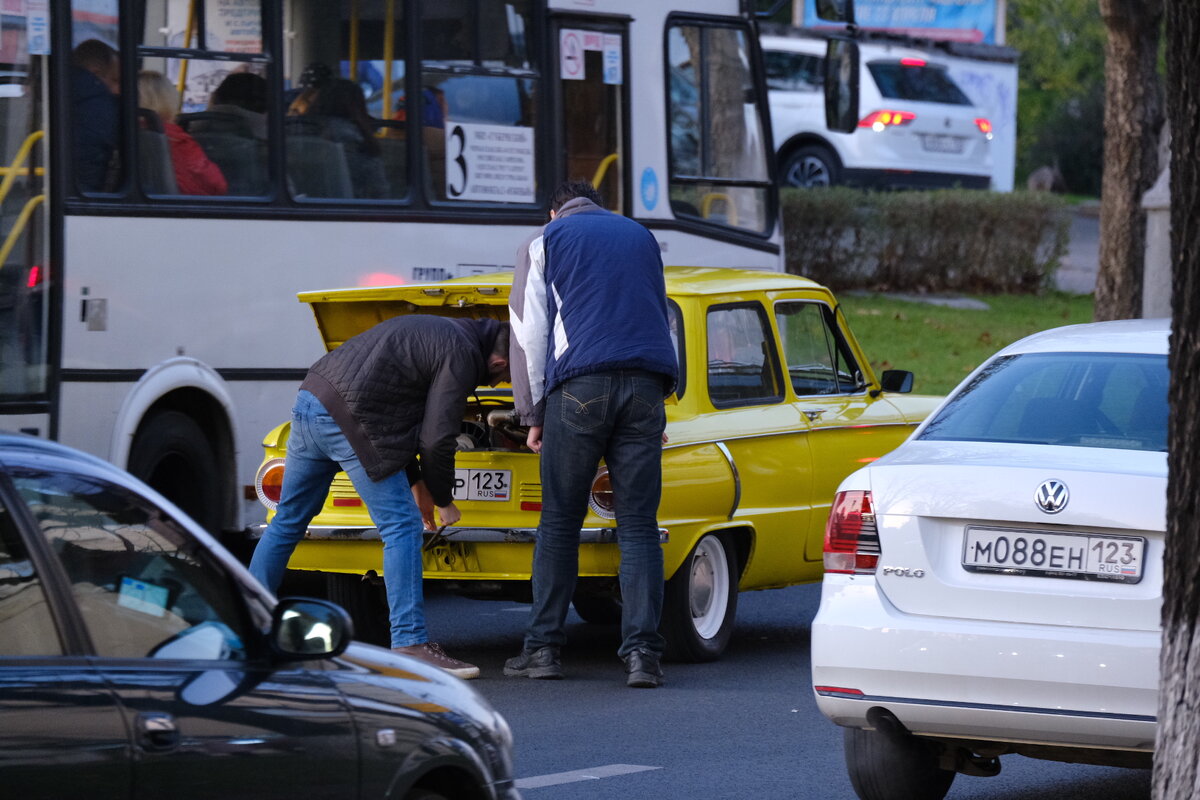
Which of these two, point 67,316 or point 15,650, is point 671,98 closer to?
point 67,316

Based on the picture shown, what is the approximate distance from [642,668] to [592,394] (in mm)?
1152

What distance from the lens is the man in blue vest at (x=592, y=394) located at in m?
8.02

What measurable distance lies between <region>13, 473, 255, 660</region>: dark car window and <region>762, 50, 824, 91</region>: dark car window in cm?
2270

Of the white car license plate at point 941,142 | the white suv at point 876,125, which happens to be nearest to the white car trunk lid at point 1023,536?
the white suv at point 876,125

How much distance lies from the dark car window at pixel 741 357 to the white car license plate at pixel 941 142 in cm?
1806

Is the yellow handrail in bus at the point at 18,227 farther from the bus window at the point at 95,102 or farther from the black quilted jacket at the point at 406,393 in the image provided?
the black quilted jacket at the point at 406,393

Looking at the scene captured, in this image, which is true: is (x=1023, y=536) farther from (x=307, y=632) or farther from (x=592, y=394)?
(x=592, y=394)

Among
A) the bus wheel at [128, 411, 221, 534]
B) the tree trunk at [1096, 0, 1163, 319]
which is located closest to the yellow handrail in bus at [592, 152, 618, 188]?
the bus wheel at [128, 411, 221, 534]

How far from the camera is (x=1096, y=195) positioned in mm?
43125

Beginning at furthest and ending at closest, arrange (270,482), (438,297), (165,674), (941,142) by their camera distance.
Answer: (941,142)
(438,297)
(270,482)
(165,674)

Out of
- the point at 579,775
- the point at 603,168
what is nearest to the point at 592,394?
the point at 579,775

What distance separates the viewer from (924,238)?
76.1 feet

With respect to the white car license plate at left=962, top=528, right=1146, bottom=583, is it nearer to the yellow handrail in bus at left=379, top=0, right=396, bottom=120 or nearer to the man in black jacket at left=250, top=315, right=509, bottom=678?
the man in black jacket at left=250, top=315, right=509, bottom=678

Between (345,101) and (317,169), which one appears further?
(345,101)
